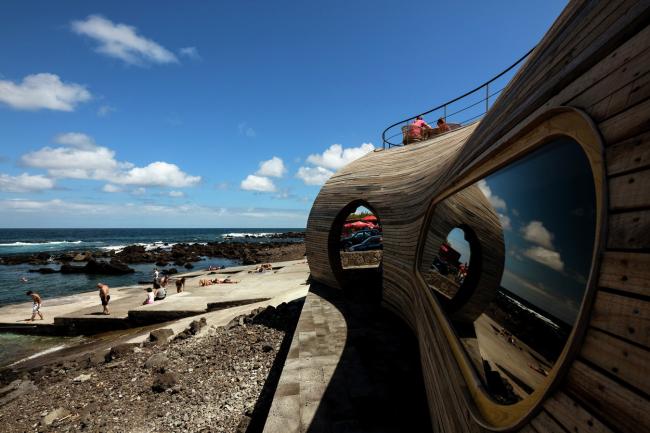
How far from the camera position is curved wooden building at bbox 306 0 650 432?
1013mm

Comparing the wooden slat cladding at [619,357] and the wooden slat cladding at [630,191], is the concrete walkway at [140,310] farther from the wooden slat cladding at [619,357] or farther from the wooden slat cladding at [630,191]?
the wooden slat cladding at [630,191]

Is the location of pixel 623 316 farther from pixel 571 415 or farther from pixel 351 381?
pixel 351 381

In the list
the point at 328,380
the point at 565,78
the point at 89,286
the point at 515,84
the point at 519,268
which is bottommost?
the point at 89,286

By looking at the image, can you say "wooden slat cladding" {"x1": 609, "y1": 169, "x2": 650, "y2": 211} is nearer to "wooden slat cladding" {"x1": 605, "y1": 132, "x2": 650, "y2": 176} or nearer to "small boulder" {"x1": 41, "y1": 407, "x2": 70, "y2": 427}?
"wooden slat cladding" {"x1": 605, "y1": 132, "x2": 650, "y2": 176}

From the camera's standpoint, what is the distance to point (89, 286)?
85.7 ft

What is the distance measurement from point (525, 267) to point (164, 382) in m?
7.82

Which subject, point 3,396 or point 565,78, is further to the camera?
point 3,396

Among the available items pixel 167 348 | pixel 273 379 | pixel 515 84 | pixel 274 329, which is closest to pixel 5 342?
pixel 167 348

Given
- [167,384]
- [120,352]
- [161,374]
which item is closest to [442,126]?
[167,384]

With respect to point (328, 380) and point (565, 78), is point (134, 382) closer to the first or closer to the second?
point (328, 380)

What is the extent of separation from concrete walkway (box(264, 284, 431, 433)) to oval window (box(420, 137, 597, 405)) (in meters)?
2.22

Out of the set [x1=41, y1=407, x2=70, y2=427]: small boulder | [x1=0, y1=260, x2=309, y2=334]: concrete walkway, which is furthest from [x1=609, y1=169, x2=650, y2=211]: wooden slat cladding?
[x1=0, y1=260, x2=309, y2=334]: concrete walkway

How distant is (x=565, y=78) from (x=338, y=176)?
903cm

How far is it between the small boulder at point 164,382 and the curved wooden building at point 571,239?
6309 millimetres
